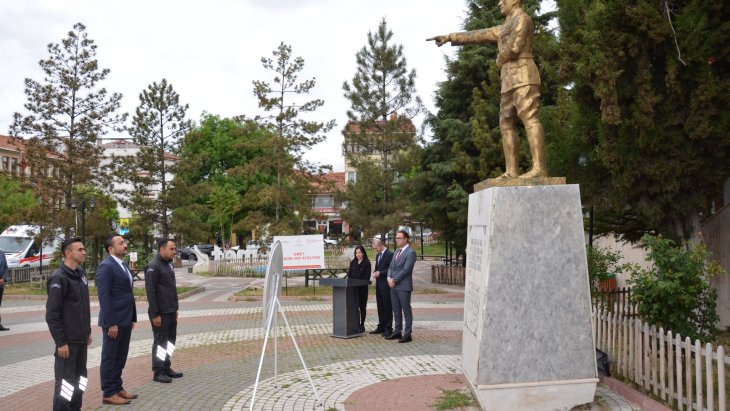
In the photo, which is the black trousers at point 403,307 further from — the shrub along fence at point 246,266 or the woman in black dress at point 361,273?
A: the shrub along fence at point 246,266

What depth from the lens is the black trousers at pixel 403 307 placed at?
10.6 meters

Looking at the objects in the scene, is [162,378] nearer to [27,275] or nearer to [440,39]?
[440,39]

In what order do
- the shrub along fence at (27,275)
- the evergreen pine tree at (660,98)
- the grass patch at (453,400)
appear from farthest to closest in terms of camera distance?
the shrub along fence at (27,275), the evergreen pine tree at (660,98), the grass patch at (453,400)

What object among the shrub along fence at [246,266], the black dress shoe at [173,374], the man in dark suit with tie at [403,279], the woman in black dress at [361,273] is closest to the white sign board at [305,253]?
the woman in black dress at [361,273]

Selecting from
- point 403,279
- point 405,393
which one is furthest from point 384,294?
point 405,393

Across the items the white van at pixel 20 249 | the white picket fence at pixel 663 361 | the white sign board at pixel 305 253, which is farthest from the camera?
the white van at pixel 20 249

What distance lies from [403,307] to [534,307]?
464cm

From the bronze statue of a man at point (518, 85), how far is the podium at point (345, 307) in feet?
17.1

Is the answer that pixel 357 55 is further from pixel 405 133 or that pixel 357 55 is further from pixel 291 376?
pixel 291 376

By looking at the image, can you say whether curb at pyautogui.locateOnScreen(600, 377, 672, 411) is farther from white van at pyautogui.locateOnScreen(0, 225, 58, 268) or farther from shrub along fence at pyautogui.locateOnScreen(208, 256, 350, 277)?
white van at pyautogui.locateOnScreen(0, 225, 58, 268)

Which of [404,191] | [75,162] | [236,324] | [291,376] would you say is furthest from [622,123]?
[75,162]

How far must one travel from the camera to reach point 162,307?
7859mm

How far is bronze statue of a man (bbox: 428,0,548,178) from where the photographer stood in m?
6.54

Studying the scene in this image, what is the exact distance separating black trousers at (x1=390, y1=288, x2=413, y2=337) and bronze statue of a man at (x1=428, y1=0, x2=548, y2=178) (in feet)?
14.4
